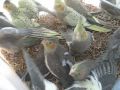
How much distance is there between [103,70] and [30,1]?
0.28m

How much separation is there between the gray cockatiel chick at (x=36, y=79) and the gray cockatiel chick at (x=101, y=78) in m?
0.06

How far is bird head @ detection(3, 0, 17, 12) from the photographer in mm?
963

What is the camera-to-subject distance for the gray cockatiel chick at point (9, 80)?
90 cm

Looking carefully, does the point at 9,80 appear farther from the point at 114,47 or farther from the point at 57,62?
the point at 114,47

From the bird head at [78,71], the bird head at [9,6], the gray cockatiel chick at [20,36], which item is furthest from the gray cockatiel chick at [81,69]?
the bird head at [9,6]

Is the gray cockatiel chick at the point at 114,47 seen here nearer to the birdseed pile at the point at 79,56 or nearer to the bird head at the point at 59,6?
the birdseed pile at the point at 79,56

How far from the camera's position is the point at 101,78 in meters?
0.90

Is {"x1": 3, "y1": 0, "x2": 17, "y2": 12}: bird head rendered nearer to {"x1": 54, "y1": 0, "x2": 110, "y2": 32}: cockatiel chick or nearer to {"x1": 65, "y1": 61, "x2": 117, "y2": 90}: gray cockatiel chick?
{"x1": 54, "y1": 0, "x2": 110, "y2": 32}: cockatiel chick

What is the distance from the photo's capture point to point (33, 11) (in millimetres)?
990

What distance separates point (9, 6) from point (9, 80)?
198mm

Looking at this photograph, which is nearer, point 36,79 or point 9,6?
point 36,79

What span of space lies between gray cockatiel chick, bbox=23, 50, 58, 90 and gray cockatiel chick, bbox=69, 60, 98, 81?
6 cm

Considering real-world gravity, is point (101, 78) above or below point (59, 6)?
below

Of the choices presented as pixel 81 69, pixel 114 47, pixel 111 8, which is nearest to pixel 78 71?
pixel 81 69
